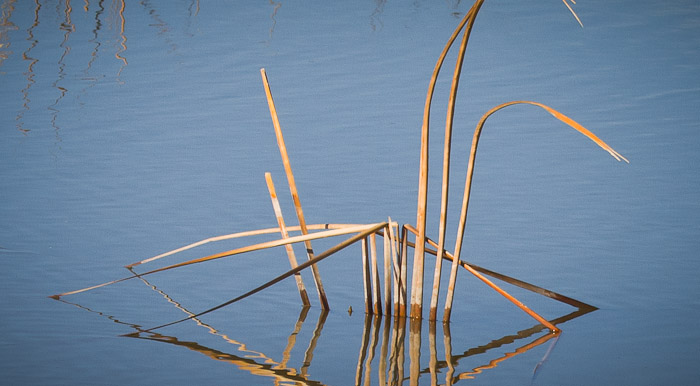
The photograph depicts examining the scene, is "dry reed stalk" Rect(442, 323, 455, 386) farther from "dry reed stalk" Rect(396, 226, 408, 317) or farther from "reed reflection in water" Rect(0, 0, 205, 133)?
"reed reflection in water" Rect(0, 0, 205, 133)

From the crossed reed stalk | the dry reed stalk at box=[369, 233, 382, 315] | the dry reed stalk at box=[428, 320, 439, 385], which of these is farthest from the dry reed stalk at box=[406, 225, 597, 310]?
the dry reed stalk at box=[428, 320, 439, 385]

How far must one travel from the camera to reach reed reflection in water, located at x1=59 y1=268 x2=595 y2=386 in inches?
113

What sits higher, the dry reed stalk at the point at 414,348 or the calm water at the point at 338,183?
the calm water at the point at 338,183

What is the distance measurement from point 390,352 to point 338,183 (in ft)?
6.11

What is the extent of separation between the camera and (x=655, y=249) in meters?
3.86

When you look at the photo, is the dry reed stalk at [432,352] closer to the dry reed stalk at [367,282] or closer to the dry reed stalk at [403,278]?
the dry reed stalk at [403,278]

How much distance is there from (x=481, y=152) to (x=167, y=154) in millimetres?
1865

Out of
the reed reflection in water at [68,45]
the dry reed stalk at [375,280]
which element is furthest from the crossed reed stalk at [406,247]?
the reed reflection in water at [68,45]

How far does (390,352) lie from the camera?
3.03 metres

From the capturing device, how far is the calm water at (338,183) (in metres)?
3.05

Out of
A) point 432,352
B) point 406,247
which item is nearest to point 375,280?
point 406,247

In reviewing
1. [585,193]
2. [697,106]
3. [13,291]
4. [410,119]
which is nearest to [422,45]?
[410,119]

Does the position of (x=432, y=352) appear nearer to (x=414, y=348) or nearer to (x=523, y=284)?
(x=414, y=348)

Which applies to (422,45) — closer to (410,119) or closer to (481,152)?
(410,119)
